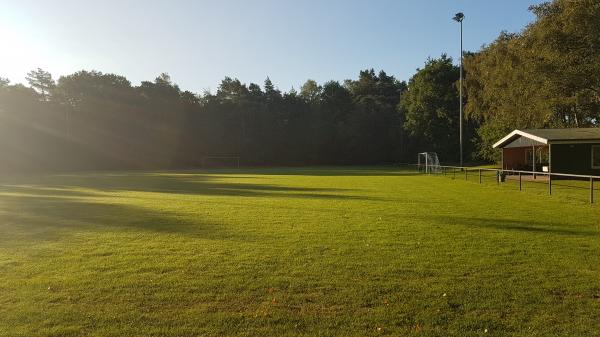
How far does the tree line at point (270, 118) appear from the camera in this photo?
135 feet

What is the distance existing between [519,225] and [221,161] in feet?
221

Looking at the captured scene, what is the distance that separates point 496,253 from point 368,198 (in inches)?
398

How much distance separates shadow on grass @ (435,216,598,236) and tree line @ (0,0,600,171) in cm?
2316

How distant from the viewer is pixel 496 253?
771 cm

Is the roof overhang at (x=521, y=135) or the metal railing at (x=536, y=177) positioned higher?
the roof overhang at (x=521, y=135)

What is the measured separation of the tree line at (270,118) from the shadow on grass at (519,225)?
76.0 ft

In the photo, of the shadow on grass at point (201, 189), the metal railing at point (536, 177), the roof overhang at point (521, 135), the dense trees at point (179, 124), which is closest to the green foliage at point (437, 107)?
the dense trees at point (179, 124)

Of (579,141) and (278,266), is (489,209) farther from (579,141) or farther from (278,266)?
(579,141)

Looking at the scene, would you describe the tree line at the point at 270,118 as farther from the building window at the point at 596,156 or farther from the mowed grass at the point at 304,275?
the mowed grass at the point at 304,275

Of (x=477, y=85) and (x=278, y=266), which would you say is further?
(x=477, y=85)

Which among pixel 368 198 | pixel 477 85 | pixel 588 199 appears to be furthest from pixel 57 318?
pixel 477 85

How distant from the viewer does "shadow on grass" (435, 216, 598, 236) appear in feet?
32.0

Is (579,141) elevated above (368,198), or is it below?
above

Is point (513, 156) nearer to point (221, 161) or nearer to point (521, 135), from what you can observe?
point (521, 135)
